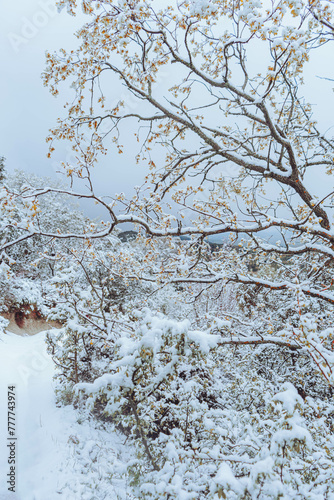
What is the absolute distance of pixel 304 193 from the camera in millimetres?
4820

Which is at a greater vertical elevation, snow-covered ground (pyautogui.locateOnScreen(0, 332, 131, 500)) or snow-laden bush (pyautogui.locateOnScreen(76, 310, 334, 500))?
snow-laden bush (pyautogui.locateOnScreen(76, 310, 334, 500))

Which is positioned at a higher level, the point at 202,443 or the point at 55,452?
the point at 202,443

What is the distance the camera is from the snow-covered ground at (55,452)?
3.45 meters

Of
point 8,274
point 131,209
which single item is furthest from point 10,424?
point 131,209

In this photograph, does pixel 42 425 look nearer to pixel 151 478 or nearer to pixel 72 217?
pixel 151 478

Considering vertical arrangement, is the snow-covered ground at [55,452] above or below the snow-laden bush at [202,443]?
below

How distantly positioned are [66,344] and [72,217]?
617 inches

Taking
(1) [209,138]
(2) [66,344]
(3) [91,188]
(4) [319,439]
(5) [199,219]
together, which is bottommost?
(2) [66,344]

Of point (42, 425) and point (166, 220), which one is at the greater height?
point (166, 220)

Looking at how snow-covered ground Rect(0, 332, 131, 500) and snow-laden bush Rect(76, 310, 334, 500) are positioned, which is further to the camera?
snow-covered ground Rect(0, 332, 131, 500)

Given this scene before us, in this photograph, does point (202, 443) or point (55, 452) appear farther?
point (55, 452)

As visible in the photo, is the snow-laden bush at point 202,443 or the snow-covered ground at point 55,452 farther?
the snow-covered ground at point 55,452

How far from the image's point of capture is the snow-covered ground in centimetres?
345

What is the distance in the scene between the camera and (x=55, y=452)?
13.5 ft
